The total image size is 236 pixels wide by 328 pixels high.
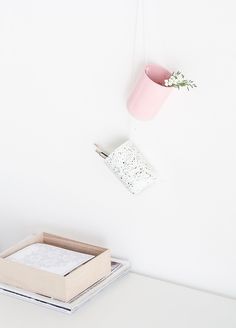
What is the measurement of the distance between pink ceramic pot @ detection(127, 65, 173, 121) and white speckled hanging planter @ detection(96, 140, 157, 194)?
0.35 feet

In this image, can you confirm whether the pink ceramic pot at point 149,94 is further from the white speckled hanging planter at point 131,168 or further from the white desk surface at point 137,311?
the white desk surface at point 137,311

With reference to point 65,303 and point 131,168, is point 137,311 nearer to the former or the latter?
point 65,303

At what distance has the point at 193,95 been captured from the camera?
→ 4.08ft

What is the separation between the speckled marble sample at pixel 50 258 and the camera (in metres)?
1.27

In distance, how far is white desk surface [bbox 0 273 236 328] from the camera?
3.82 ft

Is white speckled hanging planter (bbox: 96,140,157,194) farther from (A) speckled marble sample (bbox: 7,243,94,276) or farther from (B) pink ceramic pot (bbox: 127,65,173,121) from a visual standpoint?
(A) speckled marble sample (bbox: 7,243,94,276)

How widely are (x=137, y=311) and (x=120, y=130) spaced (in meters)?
0.49

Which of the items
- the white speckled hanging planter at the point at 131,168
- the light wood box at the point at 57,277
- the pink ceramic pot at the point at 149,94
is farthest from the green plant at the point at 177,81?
the light wood box at the point at 57,277

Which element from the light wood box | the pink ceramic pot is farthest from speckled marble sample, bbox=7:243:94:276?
the pink ceramic pot

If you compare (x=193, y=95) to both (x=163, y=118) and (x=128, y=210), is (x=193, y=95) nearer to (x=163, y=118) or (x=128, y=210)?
(x=163, y=118)

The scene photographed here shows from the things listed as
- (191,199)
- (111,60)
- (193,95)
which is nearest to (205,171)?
(191,199)

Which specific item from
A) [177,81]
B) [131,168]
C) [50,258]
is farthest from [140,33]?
[50,258]

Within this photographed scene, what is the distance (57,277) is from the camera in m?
1.20

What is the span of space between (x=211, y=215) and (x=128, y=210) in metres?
0.25
